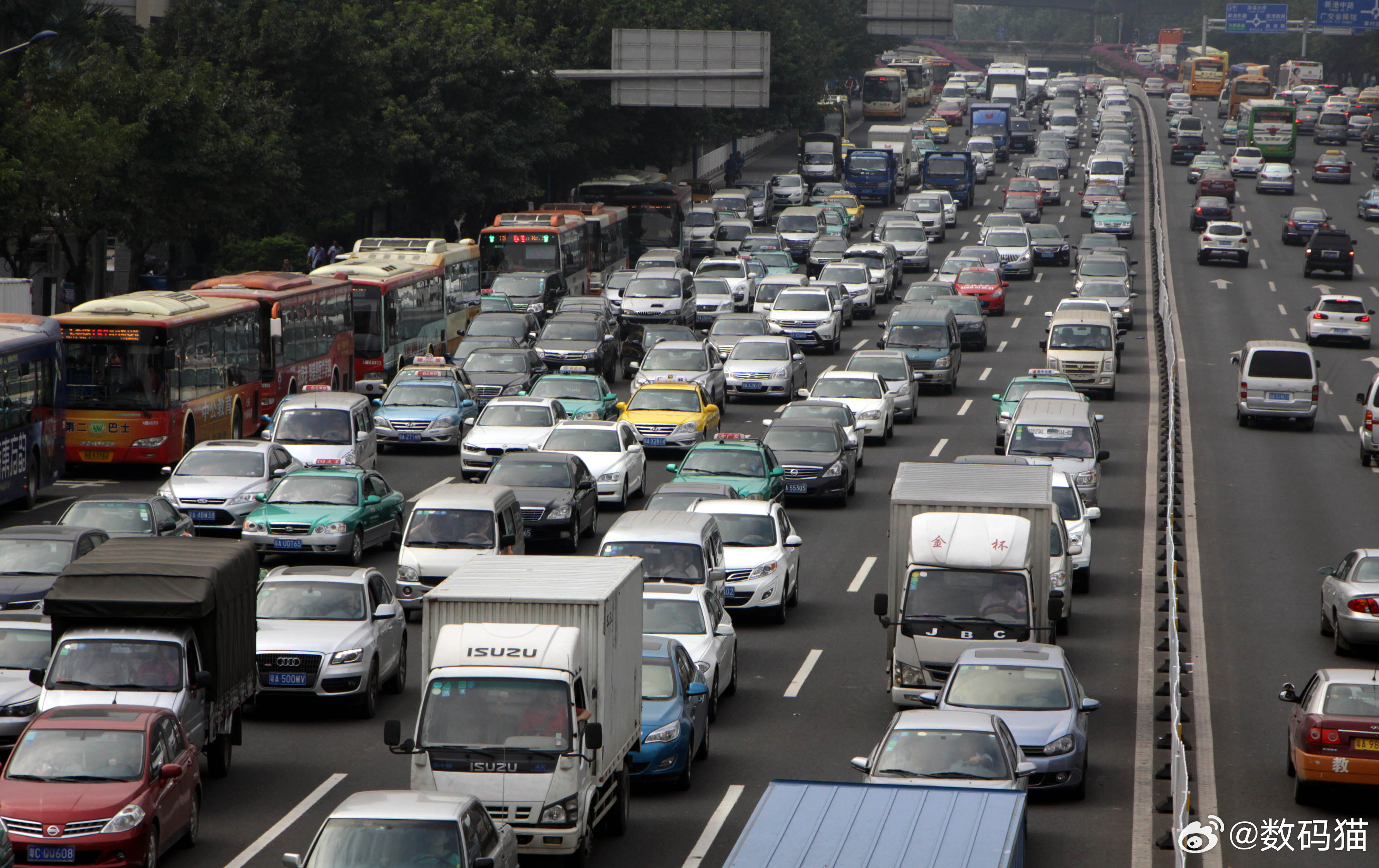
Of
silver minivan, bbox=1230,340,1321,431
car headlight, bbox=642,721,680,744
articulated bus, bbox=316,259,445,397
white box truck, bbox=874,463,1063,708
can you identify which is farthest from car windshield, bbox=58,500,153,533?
silver minivan, bbox=1230,340,1321,431

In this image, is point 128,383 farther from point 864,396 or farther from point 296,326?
point 864,396

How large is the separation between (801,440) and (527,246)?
23347 millimetres

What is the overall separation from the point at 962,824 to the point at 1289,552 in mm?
18826

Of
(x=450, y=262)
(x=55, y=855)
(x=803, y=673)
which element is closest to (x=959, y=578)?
(x=803, y=673)

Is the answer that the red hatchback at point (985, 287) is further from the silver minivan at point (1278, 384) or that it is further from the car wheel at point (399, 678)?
the car wheel at point (399, 678)

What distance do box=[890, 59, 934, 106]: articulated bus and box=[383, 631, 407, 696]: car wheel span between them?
388 feet

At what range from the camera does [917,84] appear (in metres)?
141

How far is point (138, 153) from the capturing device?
4353 centimetres

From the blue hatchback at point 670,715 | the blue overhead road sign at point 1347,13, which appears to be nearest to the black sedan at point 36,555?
the blue hatchback at point 670,715

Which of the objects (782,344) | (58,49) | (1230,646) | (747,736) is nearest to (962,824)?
(747,736)

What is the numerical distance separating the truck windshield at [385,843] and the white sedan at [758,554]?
11.7 meters

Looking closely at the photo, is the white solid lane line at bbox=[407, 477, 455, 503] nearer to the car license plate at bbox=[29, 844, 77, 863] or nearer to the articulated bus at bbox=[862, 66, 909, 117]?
the car license plate at bbox=[29, 844, 77, 863]

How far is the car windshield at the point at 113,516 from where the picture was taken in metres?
24.3

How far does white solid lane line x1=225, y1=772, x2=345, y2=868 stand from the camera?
14.7 meters
